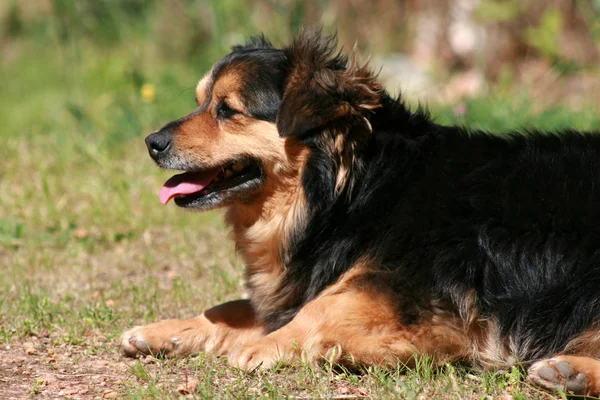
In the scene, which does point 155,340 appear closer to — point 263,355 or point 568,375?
point 263,355

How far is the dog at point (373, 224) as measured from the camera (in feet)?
11.3

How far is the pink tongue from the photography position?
4117 mm

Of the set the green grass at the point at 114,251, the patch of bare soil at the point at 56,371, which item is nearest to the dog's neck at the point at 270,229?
the green grass at the point at 114,251

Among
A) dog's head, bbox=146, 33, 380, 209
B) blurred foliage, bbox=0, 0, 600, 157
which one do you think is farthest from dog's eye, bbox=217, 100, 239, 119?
blurred foliage, bbox=0, 0, 600, 157

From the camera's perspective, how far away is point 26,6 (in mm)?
13672

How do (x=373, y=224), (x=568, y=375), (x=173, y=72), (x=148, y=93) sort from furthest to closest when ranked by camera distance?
1. (x=173, y=72)
2. (x=148, y=93)
3. (x=373, y=224)
4. (x=568, y=375)

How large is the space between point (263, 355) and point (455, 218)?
1.06 metres

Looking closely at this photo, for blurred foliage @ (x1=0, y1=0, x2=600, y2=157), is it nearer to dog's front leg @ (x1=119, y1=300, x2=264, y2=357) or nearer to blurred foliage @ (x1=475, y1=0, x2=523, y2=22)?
blurred foliage @ (x1=475, y1=0, x2=523, y2=22)

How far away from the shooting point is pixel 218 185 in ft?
13.4

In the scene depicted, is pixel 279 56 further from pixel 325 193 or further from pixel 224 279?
pixel 224 279

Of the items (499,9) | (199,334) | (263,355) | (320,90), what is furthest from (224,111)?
(499,9)

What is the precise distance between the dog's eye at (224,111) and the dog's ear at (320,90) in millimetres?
308

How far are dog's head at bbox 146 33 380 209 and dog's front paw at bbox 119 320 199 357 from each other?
25.1 inches

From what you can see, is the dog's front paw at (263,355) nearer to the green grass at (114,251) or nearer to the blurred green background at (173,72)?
the green grass at (114,251)
